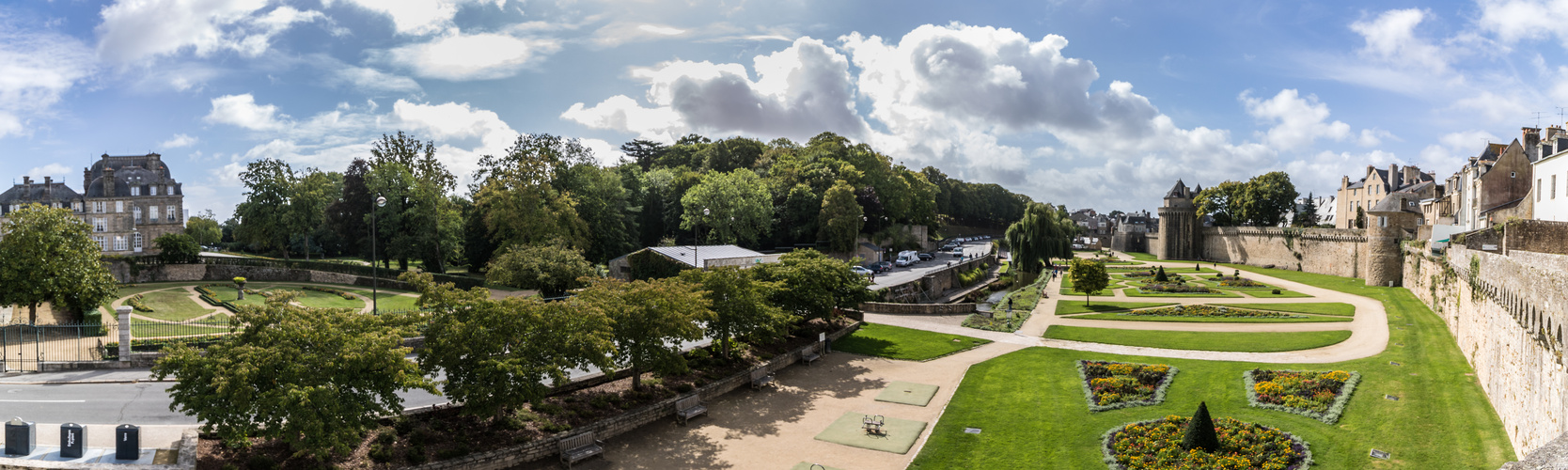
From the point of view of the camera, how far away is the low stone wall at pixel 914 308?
39.7 metres

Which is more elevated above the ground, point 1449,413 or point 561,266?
point 561,266

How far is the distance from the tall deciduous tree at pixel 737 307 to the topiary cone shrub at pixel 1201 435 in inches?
520

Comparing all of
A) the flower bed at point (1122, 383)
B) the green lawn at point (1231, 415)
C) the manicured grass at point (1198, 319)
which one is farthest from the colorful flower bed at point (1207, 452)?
the manicured grass at point (1198, 319)

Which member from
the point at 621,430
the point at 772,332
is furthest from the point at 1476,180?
the point at 621,430

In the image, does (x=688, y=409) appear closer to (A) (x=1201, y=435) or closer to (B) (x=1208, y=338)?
(A) (x=1201, y=435)

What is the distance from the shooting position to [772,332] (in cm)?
2673

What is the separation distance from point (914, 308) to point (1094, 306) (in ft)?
34.5

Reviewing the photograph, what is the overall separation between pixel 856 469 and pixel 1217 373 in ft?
47.9

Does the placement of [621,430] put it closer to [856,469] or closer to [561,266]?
[856,469]

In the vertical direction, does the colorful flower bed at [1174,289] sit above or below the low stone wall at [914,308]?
above

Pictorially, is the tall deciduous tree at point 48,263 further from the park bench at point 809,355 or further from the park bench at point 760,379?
the park bench at point 809,355

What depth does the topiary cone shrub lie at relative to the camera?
57.8 feet

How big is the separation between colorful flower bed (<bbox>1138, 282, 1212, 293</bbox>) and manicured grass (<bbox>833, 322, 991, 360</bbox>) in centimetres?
2144

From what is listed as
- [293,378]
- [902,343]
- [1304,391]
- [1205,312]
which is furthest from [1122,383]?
[293,378]
